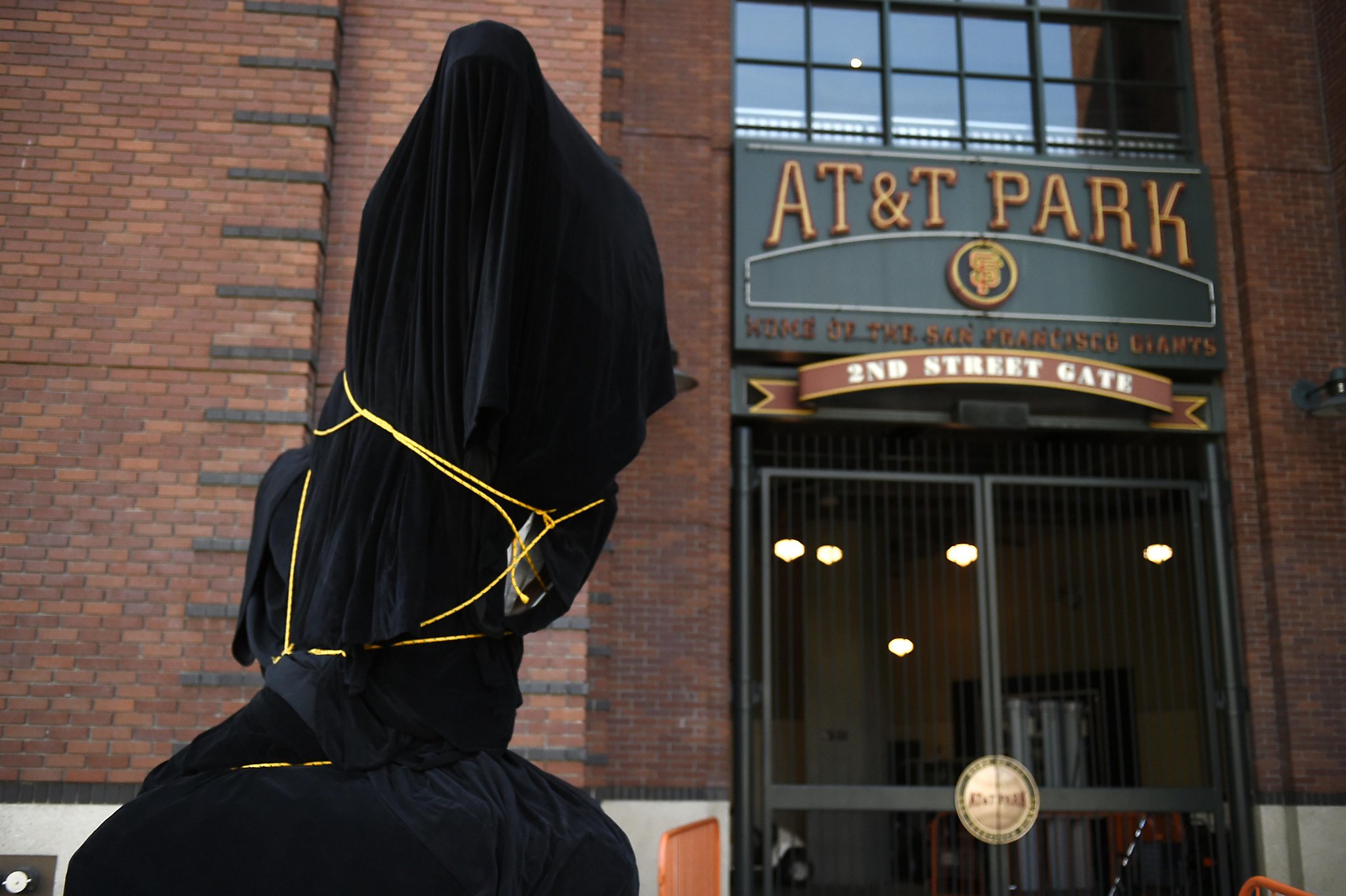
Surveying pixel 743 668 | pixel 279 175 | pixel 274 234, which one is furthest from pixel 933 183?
pixel 274 234

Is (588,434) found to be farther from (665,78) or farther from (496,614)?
(665,78)

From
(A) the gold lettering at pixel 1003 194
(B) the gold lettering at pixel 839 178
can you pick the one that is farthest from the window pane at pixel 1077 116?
(B) the gold lettering at pixel 839 178

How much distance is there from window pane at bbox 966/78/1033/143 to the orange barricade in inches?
262

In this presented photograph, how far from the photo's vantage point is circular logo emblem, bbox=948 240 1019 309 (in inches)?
429

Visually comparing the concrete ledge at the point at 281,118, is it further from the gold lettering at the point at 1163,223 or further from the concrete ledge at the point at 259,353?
the gold lettering at the point at 1163,223

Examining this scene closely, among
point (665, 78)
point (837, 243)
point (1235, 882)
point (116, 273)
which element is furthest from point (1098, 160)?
point (116, 273)

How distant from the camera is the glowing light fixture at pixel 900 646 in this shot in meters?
10.9

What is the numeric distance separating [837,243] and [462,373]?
30.6 feet

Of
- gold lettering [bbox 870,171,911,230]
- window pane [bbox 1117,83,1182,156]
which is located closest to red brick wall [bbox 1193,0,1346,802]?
window pane [bbox 1117,83,1182,156]

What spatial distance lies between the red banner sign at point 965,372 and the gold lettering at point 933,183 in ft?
4.09

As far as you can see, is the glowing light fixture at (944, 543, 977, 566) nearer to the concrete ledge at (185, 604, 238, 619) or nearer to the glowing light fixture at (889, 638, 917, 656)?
the glowing light fixture at (889, 638, 917, 656)

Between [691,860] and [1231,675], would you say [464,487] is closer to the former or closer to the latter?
[691,860]

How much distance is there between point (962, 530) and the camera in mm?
13789

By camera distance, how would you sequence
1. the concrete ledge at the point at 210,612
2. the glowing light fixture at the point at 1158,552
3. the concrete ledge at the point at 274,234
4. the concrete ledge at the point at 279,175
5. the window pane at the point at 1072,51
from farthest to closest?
1. the window pane at the point at 1072,51
2. the glowing light fixture at the point at 1158,552
3. the concrete ledge at the point at 279,175
4. the concrete ledge at the point at 274,234
5. the concrete ledge at the point at 210,612
